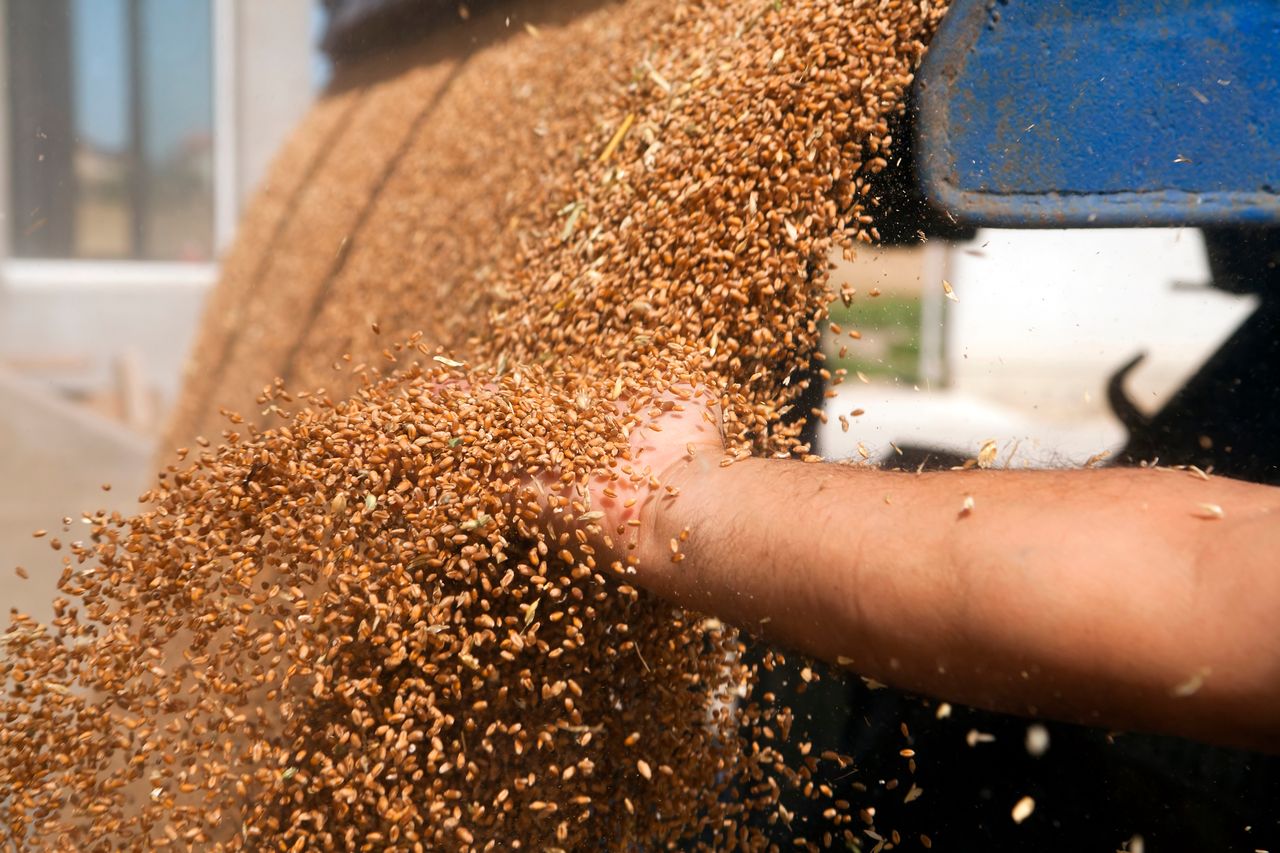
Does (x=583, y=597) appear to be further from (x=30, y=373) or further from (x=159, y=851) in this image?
(x=30, y=373)

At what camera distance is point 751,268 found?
155 centimetres

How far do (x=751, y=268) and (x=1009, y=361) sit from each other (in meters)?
7.95

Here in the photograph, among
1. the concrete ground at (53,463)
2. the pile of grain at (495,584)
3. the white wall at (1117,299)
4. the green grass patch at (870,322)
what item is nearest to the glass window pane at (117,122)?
the concrete ground at (53,463)

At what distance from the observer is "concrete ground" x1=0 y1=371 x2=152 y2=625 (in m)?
4.60

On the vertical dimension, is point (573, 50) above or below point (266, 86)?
above

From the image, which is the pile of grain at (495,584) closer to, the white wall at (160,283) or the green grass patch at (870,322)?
the green grass patch at (870,322)

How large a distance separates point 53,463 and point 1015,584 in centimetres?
517

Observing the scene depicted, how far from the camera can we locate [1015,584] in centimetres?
103

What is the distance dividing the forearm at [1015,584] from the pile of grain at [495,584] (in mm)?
186

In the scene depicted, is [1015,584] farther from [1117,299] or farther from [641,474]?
[1117,299]

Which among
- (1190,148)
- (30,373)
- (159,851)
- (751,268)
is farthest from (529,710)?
(30,373)

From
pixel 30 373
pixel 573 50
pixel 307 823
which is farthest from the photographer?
pixel 30 373

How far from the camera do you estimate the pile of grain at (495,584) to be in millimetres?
1341

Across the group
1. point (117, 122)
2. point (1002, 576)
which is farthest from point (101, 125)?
point (1002, 576)
